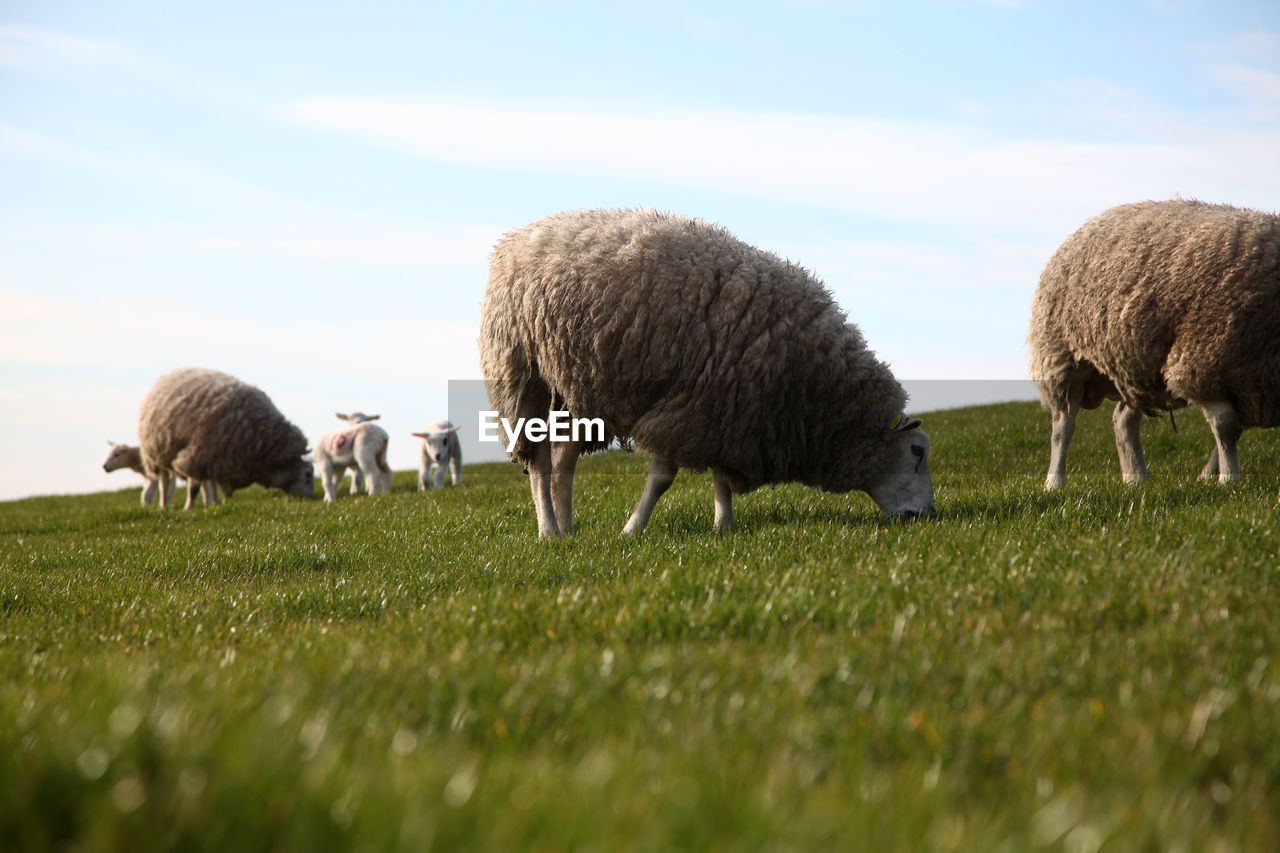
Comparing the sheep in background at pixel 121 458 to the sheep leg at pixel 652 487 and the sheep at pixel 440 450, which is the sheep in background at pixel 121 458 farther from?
the sheep leg at pixel 652 487

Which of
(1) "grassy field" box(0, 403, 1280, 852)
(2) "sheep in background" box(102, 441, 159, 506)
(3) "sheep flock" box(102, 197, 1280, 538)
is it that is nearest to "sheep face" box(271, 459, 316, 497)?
(2) "sheep in background" box(102, 441, 159, 506)

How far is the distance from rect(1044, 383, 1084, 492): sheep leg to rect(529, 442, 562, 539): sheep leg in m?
5.42

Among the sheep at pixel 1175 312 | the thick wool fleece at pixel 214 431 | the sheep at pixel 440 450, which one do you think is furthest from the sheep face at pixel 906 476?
the thick wool fleece at pixel 214 431

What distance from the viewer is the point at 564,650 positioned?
3.73 metres

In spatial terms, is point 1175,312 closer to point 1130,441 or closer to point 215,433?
point 1130,441

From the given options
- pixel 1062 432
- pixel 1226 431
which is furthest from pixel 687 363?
pixel 1226 431

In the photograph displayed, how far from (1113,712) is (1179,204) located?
28.4 ft

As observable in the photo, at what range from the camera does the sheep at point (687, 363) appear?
24.0ft

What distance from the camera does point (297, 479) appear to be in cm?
2048

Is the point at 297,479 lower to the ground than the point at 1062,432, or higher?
lower

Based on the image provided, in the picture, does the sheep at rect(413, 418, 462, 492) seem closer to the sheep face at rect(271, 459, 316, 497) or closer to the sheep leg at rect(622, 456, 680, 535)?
the sheep face at rect(271, 459, 316, 497)

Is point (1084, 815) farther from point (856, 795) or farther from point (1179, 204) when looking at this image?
point (1179, 204)

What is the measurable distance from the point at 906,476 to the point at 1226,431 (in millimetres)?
3555

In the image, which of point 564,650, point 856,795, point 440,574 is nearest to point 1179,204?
point 440,574
